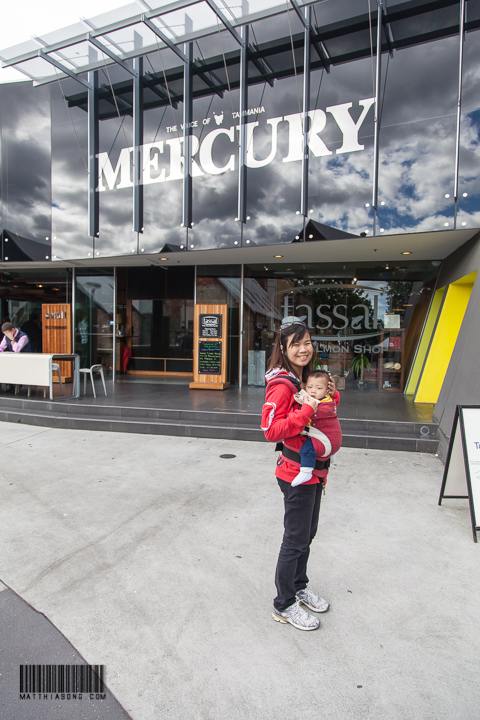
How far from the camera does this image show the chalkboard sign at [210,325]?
1034cm

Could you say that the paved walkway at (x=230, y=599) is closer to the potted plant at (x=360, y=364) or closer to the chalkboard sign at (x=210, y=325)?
the potted plant at (x=360, y=364)

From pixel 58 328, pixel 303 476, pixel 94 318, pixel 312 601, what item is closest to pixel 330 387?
pixel 303 476

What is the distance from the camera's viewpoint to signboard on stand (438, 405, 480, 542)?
340 cm

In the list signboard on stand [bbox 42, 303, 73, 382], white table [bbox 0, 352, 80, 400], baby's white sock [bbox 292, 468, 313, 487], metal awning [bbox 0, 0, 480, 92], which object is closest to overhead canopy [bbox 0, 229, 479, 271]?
signboard on stand [bbox 42, 303, 73, 382]

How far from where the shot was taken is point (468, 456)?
11.7 ft

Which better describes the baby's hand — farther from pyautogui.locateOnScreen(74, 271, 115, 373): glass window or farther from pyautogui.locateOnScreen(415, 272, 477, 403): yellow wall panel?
pyautogui.locateOnScreen(74, 271, 115, 373): glass window

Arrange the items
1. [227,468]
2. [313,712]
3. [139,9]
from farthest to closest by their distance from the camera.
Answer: [139,9] < [227,468] < [313,712]

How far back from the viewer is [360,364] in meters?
10.4

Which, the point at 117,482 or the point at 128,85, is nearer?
the point at 117,482

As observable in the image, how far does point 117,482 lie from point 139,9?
26.7 feet

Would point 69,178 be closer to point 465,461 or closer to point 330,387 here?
point 330,387

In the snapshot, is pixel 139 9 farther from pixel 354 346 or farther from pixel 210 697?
pixel 210 697

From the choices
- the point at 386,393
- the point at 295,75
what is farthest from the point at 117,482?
the point at 295,75

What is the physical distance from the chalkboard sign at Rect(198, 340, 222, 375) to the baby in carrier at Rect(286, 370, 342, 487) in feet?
26.4
